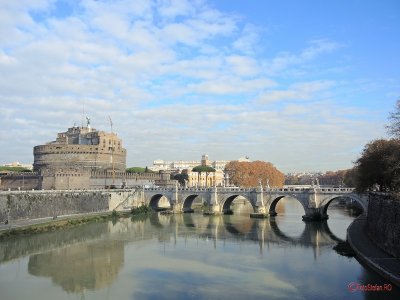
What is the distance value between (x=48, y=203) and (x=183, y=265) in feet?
61.3

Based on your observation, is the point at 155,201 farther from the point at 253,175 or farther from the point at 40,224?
the point at 40,224

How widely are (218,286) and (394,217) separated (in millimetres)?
7807

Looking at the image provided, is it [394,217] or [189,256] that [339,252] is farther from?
[189,256]

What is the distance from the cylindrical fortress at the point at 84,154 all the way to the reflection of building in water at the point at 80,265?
35.3m

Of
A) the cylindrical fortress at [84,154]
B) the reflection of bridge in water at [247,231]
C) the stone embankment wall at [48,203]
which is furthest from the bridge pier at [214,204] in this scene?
the cylindrical fortress at [84,154]

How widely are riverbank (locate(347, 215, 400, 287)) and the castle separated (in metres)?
34.5

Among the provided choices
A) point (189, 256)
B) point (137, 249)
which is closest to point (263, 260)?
point (189, 256)

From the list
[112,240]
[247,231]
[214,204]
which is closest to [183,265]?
[112,240]

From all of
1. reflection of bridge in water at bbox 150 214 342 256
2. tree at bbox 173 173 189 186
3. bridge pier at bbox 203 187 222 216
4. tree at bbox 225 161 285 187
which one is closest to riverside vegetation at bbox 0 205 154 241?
reflection of bridge in water at bbox 150 214 342 256

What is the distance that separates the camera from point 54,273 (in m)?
18.6

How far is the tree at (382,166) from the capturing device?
2092cm

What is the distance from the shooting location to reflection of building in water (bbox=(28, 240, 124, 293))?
56.4 ft

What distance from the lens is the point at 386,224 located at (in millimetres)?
18844

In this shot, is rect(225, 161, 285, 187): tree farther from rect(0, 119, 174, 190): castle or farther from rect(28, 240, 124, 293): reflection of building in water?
rect(28, 240, 124, 293): reflection of building in water
